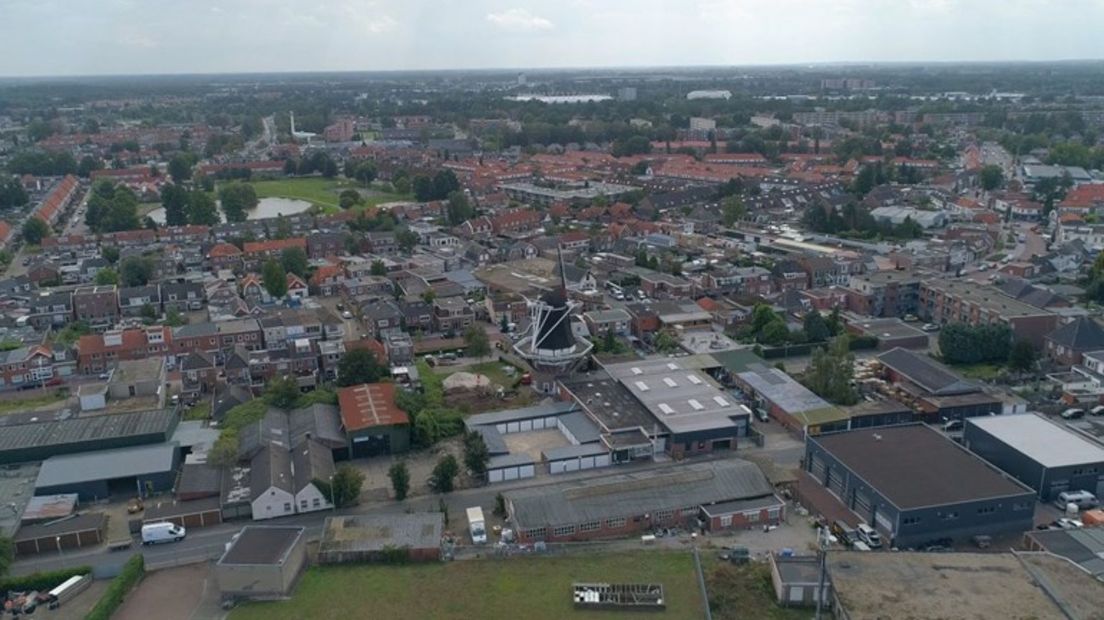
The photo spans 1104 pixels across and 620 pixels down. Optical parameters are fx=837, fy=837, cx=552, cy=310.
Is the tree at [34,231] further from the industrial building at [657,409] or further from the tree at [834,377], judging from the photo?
the tree at [834,377]

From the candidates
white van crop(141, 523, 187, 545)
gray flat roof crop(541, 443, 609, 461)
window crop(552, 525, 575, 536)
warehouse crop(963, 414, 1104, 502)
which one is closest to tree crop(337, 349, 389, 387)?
gray flat roof crop(541, 443, 609, 461)

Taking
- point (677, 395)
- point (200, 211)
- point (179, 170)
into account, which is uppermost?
point (179, 170)

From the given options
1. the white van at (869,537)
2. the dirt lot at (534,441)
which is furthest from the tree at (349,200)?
the white van at (869,537)

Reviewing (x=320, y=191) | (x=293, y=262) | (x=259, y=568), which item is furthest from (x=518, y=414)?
(x=320, y=191)

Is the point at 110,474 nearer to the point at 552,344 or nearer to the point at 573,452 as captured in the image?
the point at 573,452

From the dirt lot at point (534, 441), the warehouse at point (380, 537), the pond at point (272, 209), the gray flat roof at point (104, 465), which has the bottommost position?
the dirt lot at point (534, 441)

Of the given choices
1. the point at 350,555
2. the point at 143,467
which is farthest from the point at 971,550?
the point at 143,467

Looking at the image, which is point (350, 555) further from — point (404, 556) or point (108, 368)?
point (108, 368)
